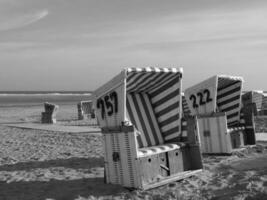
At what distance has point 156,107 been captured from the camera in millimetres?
7938

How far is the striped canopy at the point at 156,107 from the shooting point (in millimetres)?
7400

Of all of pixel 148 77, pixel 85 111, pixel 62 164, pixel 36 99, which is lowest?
pixel 62 164

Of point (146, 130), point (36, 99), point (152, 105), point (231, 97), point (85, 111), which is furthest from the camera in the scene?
point (36, 99)

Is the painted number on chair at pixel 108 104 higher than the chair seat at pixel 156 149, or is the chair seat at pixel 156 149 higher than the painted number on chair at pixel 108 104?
the painted number on chair at pixel 108 104

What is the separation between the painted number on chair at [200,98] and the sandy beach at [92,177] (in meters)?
1.35

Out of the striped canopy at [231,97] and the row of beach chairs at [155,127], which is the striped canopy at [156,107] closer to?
the row of beach chairs at [155,127]

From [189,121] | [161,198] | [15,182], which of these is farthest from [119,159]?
[15,182]

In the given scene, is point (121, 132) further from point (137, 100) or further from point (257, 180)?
point (257, 180)

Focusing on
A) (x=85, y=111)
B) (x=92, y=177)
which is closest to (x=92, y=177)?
(x=92, y=177)

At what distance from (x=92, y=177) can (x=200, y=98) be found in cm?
351

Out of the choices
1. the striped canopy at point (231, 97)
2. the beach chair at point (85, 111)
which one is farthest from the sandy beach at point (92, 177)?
the beach chair at point (85, 111)

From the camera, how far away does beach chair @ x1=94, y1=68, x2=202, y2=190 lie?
6.20 meters

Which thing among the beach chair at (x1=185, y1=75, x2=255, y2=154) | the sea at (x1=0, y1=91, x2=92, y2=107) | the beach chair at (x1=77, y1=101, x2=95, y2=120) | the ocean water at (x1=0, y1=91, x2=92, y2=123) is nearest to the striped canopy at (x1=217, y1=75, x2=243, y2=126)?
the beach chair at (x1=185, y1=75, x2=255, y2=154)

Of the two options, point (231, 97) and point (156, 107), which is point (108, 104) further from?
point (231, 97)
